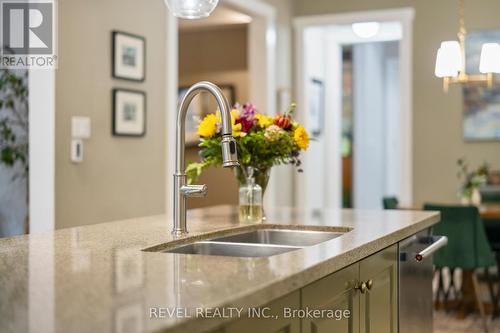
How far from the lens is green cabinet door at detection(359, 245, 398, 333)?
2.02 m

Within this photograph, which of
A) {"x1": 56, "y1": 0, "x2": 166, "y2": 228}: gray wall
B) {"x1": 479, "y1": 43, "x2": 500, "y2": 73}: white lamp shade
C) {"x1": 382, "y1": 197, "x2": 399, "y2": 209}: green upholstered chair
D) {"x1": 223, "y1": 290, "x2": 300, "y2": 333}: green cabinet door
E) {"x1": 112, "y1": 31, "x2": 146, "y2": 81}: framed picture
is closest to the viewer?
{"x1": 223, "y1": 290, "x2": 300, "y2": 333}: green cabinet door

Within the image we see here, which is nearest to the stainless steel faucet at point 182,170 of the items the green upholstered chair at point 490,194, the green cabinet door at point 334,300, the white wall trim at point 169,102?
the green cabinet door at point 334,300

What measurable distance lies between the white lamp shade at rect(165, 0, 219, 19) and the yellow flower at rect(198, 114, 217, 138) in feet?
1.26

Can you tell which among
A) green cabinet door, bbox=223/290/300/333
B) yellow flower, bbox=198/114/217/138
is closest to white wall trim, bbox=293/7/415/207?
yellow flower, bbox=198/114/217/138

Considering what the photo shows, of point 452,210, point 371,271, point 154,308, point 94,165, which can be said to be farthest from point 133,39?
point 154,308

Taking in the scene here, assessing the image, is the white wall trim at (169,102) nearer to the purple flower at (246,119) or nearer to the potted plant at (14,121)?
the potted plant at (14,121)

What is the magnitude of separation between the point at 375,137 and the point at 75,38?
6.66 metres

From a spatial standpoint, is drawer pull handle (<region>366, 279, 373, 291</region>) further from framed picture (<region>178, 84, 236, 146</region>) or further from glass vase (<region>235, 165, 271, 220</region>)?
framed picture (<region>178, 84, 236, 146</region>)

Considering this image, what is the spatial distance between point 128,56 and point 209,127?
194 centimetres

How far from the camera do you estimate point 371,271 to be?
2.06 meters

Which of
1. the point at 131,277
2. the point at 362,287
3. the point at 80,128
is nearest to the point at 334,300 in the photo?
the point at 362,287

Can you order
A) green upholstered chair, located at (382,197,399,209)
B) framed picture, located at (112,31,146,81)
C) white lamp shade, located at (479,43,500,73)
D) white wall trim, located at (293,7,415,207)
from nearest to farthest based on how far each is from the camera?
framed picture, located at (112,31,146,81) < white lamp shade, located at (479,43,500,73) < green upholstered chair, located at (382,197,399,209) < white wall trim, located at (293,7,415,207)

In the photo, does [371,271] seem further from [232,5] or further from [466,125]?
[466,125]

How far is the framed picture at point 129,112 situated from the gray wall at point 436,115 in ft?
9.47
